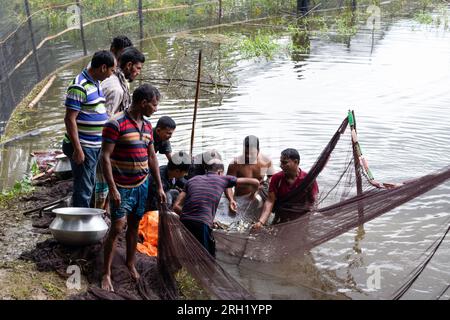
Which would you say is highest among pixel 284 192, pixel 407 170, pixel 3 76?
pixel 3 76

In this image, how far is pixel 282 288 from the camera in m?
4.26

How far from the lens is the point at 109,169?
3.71m

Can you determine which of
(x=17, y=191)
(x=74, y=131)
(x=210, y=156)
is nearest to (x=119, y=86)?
(x=74, y=131)

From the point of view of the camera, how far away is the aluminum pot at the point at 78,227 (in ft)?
13.2

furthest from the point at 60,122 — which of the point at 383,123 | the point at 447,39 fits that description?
the point at 447,39

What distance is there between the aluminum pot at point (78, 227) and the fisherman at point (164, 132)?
3.59 feet

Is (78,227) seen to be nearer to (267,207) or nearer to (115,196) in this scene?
(115,196)

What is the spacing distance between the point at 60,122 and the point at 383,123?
4658 mm

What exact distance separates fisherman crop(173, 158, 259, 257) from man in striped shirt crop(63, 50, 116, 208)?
2.48 feet

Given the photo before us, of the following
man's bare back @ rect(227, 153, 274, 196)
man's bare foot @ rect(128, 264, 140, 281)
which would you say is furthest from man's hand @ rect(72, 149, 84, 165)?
man's bare back @ rect(227, 153, 274, 196)

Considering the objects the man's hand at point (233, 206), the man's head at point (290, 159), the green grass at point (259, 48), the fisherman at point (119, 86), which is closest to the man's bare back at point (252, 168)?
the man's hand at point (233, 206)

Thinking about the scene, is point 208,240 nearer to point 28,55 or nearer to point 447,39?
point 28,55

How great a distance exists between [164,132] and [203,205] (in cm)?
96

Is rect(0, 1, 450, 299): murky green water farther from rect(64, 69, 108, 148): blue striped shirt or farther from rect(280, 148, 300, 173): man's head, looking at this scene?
rect(64, 69, 108, 148): blue striped shirt
